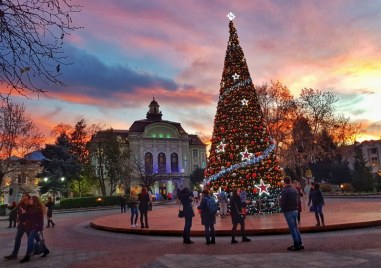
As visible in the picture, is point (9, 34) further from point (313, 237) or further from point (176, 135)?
point (176, 135)

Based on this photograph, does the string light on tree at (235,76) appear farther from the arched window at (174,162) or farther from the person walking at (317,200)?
the arched window at (174,162)

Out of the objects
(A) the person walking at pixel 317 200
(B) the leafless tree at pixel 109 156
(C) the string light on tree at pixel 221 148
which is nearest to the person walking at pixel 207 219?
(A) the person walking at pixel 317 200

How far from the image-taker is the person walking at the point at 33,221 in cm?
883

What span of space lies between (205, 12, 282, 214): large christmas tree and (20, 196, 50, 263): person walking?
10785 millimetres

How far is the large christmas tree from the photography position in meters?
17.8

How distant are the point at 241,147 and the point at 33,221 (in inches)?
459

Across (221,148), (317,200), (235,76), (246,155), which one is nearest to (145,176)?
(221,148)

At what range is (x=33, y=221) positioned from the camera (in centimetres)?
891

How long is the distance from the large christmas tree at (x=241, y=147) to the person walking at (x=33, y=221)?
10785 millimetres

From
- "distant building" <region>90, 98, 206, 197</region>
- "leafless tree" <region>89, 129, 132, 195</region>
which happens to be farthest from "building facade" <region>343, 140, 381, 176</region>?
"leafless tree" <region>89, 129, 132, 195</region>

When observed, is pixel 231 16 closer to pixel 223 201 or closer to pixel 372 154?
pixel 223 201

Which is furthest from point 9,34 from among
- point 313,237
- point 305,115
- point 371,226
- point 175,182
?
point 175,182

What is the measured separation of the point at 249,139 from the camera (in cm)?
1833

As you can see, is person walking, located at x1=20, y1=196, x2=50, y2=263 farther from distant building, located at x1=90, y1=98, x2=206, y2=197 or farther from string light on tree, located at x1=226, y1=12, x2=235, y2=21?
distant building, located at x1=90, y1=98, x2=206, y2=197
